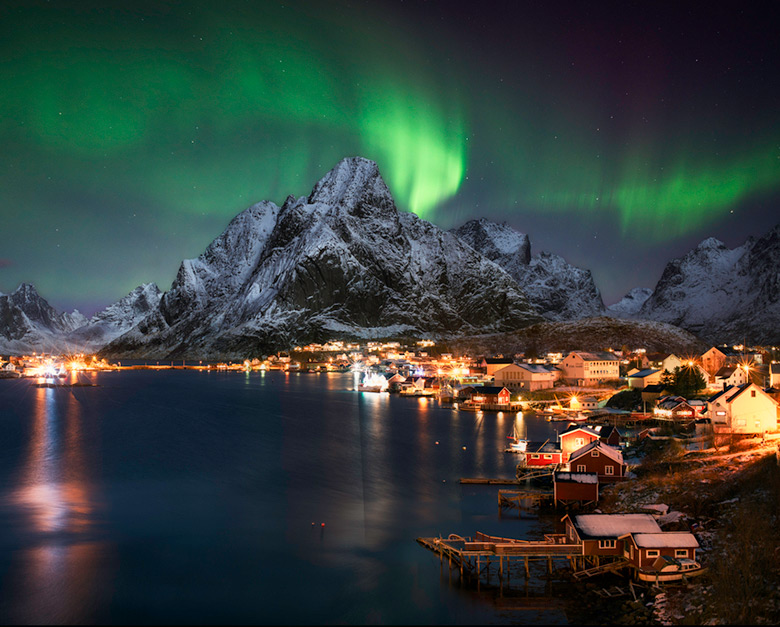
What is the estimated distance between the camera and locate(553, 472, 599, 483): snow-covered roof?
31719mm

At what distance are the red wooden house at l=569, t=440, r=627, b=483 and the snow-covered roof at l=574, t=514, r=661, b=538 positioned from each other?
9871 millimetres

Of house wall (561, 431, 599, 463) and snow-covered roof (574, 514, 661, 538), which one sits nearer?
snow-covered roof (574, 514, 661, 538)

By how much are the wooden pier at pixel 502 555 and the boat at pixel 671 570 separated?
2.55 metres

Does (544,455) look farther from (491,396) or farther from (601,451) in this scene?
(491,396)

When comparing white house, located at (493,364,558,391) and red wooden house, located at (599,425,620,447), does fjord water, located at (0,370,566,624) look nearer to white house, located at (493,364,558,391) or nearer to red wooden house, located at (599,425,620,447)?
red wooden house, located at (599,425,620,447)

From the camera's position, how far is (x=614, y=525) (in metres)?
24.0

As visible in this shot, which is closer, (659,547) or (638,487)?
(659,547)

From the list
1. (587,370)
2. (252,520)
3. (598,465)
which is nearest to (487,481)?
(598,465)

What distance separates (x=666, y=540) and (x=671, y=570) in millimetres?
1144

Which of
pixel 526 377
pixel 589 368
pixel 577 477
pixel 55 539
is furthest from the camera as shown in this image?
pixel 589 368

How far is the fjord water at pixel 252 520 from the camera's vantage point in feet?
71.4

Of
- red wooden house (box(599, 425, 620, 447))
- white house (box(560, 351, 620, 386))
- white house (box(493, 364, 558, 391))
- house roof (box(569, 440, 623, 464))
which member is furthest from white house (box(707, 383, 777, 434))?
white house (box(560, 351, 620, 386))

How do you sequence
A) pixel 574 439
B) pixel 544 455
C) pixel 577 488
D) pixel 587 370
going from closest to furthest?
pixel 577 488 < pixel 574 439 < pixel 544 455 < pixel 587 370

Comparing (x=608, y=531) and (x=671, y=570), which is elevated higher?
(x=608, y=531)
